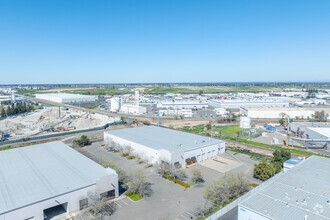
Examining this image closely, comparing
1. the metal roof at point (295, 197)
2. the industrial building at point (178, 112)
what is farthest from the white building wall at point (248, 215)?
the industrial building at point (178, 112)

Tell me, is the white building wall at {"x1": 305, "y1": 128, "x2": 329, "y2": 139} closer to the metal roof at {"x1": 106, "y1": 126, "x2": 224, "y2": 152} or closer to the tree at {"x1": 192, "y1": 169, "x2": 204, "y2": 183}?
the metal roof at {"x1": 106, "y1": 126, "x2": 224, "y2": 152}

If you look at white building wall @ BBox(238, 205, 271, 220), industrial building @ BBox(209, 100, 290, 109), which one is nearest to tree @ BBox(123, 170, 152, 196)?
white building wall @ BBox(238, 205, 271, 220)

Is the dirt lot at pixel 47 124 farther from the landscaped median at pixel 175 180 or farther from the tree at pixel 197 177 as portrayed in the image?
the tree at pixel 197 177

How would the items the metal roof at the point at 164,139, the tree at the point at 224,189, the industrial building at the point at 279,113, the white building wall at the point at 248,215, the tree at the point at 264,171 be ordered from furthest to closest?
the industrial building at the point at 279,113, the metal roof at the point at 164,139, the tree at the point at 264,171, the tree at the point at 224,189, the white building wall at the point at 248,215

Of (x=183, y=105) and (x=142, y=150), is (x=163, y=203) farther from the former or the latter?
(x=183, y=105)

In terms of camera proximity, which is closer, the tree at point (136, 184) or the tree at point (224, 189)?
the tree at point (224, 189)

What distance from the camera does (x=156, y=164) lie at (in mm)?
27969

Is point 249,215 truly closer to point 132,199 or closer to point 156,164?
point 132,199

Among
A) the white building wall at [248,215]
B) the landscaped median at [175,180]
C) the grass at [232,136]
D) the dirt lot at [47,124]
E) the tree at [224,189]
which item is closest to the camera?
the white building wall at [248,215]

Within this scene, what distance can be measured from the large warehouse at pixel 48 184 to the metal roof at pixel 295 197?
1262 cm

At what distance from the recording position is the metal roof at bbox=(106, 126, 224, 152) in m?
29.7

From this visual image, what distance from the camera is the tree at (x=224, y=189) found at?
18.8 m

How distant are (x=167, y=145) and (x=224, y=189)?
1185cm

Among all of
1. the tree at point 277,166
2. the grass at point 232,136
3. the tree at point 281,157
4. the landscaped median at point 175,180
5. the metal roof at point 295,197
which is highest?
the metal roof at point 295,197
